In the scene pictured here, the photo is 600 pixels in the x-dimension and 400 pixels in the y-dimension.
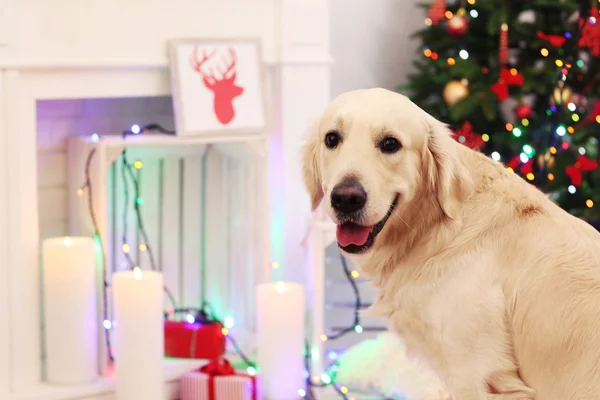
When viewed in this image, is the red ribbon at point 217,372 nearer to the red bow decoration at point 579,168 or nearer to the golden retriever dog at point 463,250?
the golden retriever dog at point 463,250

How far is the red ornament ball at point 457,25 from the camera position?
12.0ft

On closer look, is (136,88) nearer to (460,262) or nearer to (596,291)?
(460,262)

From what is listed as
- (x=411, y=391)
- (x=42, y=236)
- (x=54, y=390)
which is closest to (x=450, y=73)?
(x=411, y=391)

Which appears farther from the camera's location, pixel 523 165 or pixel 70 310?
pixel 523 165

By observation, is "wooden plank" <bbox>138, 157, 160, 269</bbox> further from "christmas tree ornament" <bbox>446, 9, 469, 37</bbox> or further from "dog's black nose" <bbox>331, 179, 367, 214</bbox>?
"dog's black nose" <bbox>331, 179, 367, 214</bbox>

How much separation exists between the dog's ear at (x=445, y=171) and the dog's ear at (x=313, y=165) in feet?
0.85

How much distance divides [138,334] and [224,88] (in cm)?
83

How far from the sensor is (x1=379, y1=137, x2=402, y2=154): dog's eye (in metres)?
1.88

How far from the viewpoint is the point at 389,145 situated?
74.2 inches

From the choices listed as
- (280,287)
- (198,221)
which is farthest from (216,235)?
(280,287)

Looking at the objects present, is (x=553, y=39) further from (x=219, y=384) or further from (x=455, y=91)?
(x=219, y=384)

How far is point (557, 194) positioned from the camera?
394 centimetres

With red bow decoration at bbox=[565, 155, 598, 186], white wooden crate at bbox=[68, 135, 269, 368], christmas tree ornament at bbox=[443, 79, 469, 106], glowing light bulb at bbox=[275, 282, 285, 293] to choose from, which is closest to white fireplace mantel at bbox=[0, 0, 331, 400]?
white wooden crate at bbox=[68, 135, 269, 368]

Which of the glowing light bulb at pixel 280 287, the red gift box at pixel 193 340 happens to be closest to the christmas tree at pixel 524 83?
the glowing light bulb at pixel 280 287
